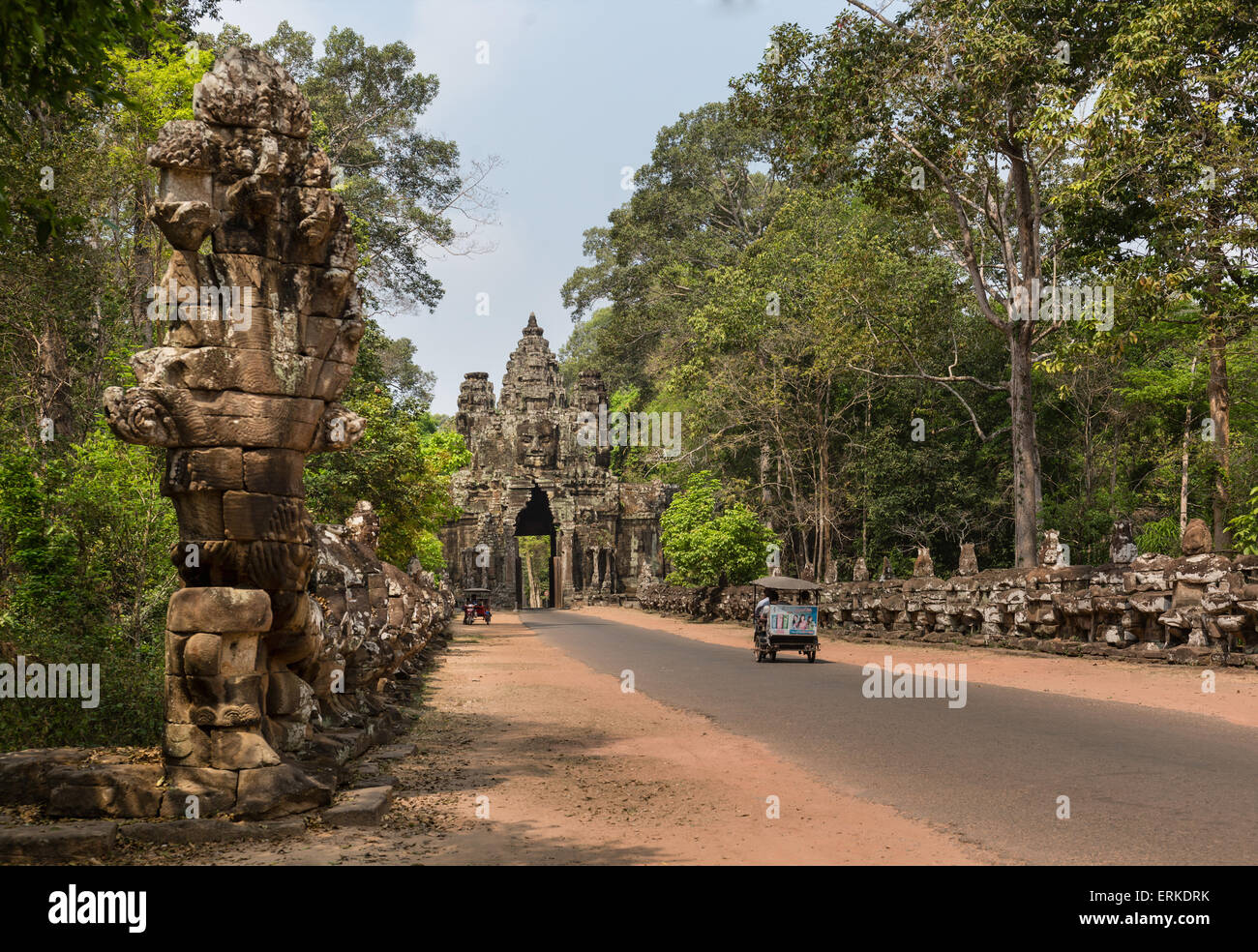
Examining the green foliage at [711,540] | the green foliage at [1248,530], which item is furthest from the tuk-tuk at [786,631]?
the green foliage at [711,540]

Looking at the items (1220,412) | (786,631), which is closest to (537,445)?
(1220,412)

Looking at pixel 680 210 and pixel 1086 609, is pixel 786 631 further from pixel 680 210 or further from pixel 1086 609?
pixel 680 210

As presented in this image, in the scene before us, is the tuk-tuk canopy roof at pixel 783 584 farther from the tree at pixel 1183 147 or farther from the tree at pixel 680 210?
the tree at pixel 680 210

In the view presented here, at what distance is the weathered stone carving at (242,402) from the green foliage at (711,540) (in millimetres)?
25847

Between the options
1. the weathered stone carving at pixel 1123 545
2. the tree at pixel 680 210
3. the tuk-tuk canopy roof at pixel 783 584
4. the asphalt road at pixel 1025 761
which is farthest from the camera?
the tree at pixel 680 210

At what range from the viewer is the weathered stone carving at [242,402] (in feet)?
21.4

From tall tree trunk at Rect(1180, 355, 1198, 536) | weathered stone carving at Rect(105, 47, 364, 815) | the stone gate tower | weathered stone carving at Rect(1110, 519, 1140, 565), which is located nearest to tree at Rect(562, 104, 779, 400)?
the stone gate tower

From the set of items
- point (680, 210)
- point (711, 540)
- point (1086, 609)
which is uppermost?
point (680, 210)

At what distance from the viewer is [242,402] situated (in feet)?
22.3

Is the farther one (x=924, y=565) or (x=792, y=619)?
(x=924, y=565)

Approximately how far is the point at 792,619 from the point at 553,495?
118 feet

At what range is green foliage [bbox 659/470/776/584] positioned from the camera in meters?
32.7

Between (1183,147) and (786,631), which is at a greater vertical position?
(1183,147)

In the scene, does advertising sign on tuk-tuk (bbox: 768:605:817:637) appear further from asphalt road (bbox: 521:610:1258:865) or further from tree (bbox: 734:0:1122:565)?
tree (bbox: 734:0:1122:565)
